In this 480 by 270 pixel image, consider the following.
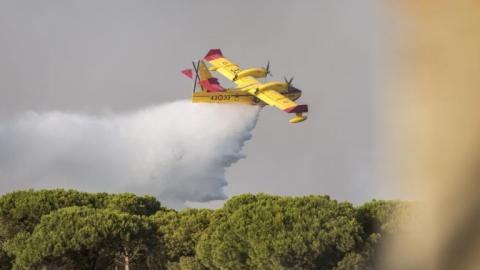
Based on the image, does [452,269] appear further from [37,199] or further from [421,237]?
[37,199]

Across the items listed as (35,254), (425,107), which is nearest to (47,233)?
(35,254)

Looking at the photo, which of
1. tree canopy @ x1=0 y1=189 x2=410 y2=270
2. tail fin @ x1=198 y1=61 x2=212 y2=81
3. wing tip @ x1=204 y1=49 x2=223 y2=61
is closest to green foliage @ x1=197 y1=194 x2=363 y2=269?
tree canopy @ x1=0 y1=189 x2=410 y2=270

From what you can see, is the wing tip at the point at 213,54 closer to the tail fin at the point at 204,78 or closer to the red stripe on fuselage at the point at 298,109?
the tail fin at the point at 204,78

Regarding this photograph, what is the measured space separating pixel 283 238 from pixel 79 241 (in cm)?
1355

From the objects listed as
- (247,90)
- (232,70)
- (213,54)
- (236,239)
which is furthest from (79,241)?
(213,54)

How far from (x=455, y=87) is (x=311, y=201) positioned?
149ft

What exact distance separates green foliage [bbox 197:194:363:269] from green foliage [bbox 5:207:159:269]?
5263mm

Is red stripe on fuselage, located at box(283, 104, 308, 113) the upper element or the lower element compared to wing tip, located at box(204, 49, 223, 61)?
lower

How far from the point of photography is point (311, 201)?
66188mm

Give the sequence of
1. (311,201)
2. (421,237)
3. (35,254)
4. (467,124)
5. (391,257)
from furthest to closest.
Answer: (311,201) < (35,254) < (391,257) < (421,237) < (467,124)

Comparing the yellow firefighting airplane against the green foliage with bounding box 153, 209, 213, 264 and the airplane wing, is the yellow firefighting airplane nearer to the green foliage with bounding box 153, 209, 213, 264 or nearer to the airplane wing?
the airplane wing

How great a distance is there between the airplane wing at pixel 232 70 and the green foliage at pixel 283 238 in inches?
2222

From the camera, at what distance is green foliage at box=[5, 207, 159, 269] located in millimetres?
61875

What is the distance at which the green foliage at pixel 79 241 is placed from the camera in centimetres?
6188
